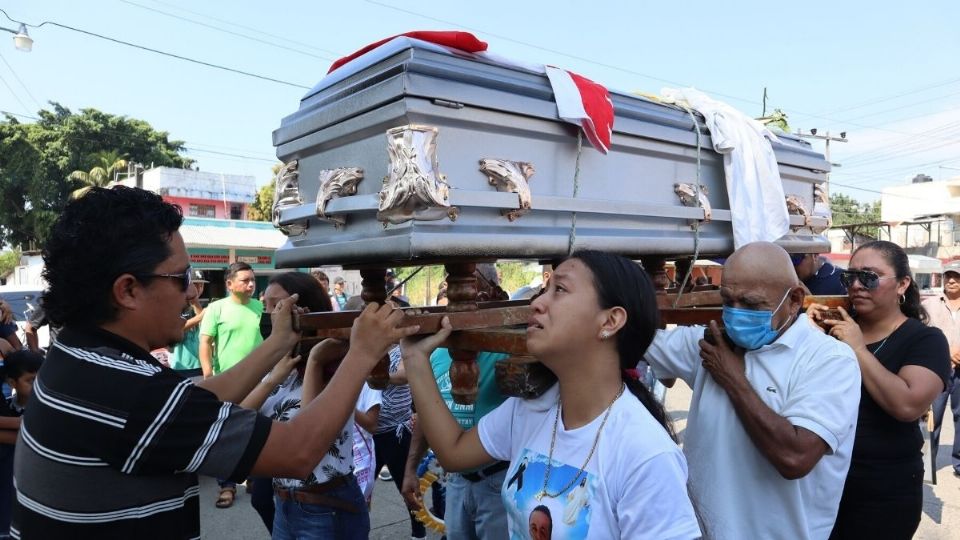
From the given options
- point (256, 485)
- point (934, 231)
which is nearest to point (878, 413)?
point (256, 485)

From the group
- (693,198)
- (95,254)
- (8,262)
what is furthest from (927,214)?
(8,262)

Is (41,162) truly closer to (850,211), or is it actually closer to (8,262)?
(8,262)

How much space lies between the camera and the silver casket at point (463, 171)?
166cm

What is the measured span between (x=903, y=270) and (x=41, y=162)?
3625 centimetres

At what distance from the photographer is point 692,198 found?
7.93ft

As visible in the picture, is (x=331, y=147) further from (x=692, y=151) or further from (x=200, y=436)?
(x=692, y=151)

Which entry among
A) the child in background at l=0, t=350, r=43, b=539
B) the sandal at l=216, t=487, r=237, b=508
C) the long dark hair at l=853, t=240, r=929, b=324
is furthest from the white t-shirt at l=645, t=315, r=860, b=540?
the sandal at l=216, t=487, r=237, b=508

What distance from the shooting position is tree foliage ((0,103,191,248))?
3048cm

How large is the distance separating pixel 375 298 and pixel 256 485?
174 centimetres

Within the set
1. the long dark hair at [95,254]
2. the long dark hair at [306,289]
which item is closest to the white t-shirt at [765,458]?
the long dark hair at [95,254]

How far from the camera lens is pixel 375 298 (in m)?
2.34

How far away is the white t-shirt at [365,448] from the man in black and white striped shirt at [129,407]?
1.80 meters

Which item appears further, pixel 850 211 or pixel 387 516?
pixel 850 211

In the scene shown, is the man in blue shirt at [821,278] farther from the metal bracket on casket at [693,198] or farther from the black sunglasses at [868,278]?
the metal bracket on casket at [693,198]
